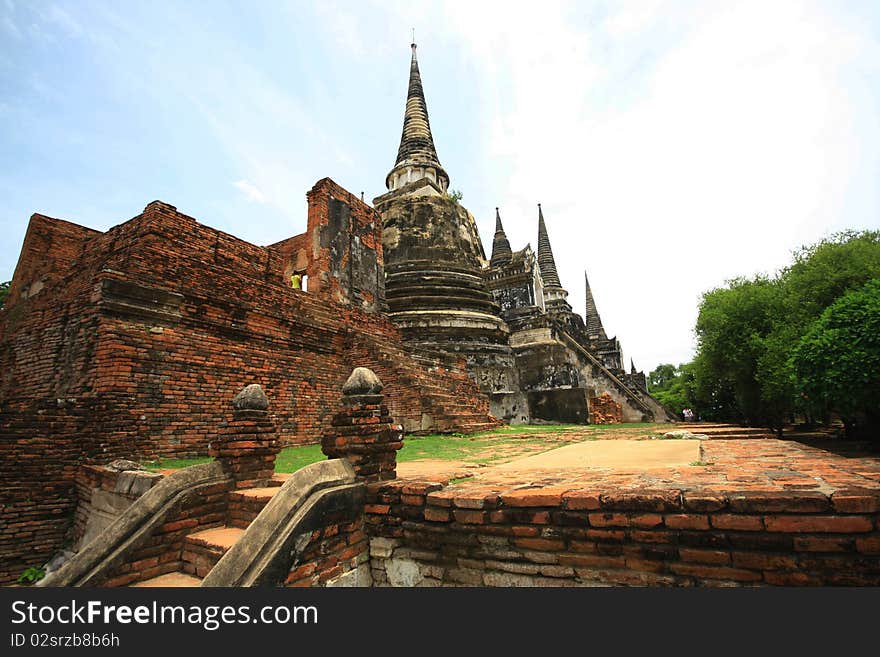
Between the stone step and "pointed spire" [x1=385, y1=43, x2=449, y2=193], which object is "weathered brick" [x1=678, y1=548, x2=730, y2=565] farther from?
"pointed spire" [x1=385, y1=43, x2=449, y2=193]

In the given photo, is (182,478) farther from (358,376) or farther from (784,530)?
(784,530)

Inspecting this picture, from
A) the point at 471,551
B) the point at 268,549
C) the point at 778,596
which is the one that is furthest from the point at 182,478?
the point at 778,596

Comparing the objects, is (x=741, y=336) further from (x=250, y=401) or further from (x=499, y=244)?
(x=499, y=244)

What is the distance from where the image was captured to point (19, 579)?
4.81 meters

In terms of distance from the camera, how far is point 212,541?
347cm

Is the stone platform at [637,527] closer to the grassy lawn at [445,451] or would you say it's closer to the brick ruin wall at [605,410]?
the grassy lawn at [445,451]

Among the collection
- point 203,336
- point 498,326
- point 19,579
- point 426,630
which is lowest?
point 19,579

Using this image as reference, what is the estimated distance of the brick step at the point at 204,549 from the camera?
3387 millimetres

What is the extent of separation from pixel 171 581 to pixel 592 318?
43395mm

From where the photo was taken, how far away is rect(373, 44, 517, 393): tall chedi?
15.1 metres

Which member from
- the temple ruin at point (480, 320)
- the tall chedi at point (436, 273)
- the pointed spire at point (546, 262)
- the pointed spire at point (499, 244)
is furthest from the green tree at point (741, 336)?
the pointed spire at point (546, 262)

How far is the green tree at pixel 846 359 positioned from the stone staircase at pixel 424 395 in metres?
6.28

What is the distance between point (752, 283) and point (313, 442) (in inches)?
578

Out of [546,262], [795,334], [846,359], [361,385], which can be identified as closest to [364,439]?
[361,385]
